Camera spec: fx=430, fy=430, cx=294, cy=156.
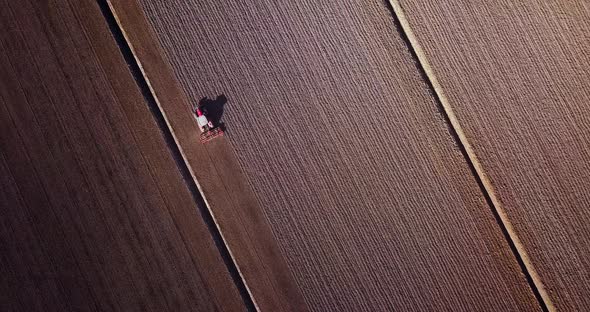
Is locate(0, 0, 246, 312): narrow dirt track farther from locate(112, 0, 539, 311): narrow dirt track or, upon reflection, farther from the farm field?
locate(112, 0, 539, 311): narrow dirt track

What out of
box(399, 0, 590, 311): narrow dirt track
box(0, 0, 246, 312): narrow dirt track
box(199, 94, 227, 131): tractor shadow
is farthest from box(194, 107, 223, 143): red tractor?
box(399, 0, 590, 311): narrow dirt track

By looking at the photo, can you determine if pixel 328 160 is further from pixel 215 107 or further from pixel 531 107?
pixel 531 107

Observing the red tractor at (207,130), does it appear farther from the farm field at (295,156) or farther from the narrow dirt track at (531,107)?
the narrow dirt track at (531,107)

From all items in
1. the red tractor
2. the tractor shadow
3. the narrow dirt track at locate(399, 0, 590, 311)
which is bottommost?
the narrow dirt track at locate(399, 0, 590, 311)

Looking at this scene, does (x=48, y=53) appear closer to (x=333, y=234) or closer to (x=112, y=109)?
(x=112, y=109)

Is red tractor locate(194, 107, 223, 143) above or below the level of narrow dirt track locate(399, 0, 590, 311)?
above

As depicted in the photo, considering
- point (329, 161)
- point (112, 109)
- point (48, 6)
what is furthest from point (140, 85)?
point (329, 161)

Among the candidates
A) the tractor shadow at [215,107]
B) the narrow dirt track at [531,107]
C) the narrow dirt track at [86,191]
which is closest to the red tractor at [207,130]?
the tractor shadow at [215,107]
